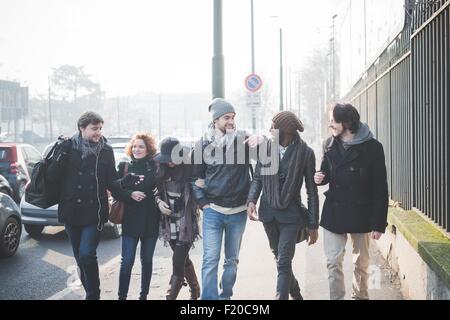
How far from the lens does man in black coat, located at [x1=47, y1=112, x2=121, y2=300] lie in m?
4.84


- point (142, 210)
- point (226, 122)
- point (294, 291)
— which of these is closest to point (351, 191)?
point (294, 291)

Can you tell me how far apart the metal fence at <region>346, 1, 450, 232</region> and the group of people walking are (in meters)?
0.85

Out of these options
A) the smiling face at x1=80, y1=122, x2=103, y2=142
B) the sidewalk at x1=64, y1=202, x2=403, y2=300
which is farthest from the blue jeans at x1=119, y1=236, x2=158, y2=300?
the smiling face at x1=80, y1=122, x2=103, y2=142

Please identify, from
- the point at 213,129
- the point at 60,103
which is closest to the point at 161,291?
the point at 213,129

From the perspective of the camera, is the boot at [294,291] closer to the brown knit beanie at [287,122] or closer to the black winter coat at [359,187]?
the black winter coat at [359,187]

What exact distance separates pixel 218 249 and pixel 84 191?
1.37m

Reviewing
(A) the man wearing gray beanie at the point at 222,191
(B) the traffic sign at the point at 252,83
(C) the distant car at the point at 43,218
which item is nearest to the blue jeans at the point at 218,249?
(A) the man wearing gray beanie at the point at 222,191

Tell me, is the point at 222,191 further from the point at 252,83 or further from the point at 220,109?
the point at 252,83

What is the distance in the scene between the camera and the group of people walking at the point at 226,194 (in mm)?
4492

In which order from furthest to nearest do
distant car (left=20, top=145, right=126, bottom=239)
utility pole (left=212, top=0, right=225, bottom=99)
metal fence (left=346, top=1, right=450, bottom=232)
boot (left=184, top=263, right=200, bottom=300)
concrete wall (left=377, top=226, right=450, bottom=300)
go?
distant car (left=20, top=145, right=126, bottom=239) < utility pole (left=212, top=0, right=225, bottom=99) < boot (left=184, top=263, right=200, bottom=300) < metal fence (left=346, top=1, right=450, bottom=232) < concrete wall (left=377, top=226, right=450, bottom=300)

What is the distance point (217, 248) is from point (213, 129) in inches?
43.8

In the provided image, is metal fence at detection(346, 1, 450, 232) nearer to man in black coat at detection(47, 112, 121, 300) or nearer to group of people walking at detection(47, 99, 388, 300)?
group of people walking at detection(47, 99, 388, 300)

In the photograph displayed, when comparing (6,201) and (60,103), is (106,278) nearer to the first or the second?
(6,201)

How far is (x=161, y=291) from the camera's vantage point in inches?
217
